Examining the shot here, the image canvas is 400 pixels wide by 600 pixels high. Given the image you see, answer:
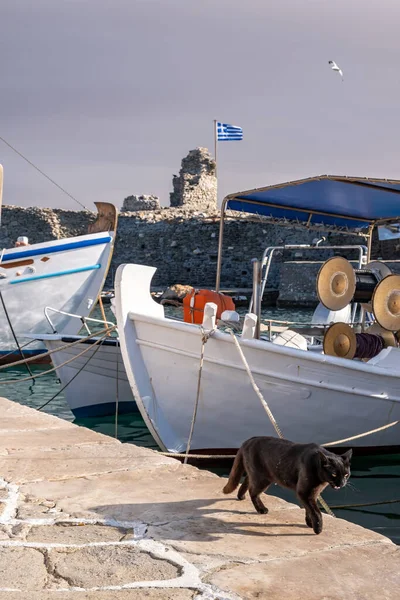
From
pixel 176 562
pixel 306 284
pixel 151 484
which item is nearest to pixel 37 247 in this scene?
pixel 151 484

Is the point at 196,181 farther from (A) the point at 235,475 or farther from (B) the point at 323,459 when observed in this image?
(B) the point at 323,459

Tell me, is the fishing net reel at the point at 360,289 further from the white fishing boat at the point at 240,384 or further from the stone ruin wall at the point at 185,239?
the stone ruin wall at the point at 185,239

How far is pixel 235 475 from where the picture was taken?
3611 millimetres

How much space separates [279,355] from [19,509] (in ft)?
12.0

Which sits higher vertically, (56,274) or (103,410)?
(56,274)

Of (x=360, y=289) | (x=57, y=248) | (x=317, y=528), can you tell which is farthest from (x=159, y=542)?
(x=57, y=248)

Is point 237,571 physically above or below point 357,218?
below

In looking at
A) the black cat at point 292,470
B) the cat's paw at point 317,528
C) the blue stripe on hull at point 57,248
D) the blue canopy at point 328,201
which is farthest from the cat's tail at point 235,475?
the blue stripe on hull at point 57,248

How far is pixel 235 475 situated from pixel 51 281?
1074cm

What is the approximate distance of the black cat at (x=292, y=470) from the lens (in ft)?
10.2

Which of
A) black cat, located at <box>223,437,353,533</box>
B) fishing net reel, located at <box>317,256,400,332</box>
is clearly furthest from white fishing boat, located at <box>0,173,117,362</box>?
black cat, located at <box>223,437,353,533</box>

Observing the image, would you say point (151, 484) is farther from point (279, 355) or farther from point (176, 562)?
point (279, 355)

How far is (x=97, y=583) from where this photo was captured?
2.49 metres

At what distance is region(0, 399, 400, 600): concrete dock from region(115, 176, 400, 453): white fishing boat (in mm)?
2546
